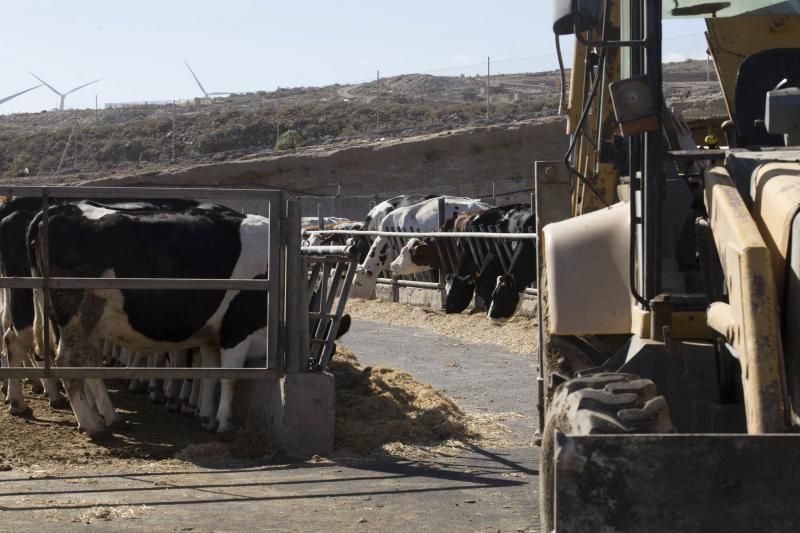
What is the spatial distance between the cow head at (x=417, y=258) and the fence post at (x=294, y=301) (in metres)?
13.1

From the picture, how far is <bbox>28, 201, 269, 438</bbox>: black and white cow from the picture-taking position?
9922 mm

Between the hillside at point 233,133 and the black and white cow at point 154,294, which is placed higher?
the hillside at point 233,133

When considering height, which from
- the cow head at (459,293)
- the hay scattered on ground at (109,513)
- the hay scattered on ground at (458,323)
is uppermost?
the hay scattered on ground at (109,513)

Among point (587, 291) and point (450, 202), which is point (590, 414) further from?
point (450, 202)

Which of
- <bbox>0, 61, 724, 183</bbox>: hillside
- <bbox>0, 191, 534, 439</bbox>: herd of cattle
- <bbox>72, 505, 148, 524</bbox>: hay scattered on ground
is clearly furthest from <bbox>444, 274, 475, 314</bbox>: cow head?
<bbox>0, 61, 724, 183</bbox>: hillside

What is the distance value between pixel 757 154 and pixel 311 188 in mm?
46744

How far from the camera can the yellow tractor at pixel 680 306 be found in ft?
11.4

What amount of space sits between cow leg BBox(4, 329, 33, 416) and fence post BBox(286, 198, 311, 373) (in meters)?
2.73

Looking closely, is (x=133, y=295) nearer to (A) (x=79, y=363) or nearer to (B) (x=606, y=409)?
(A) (x=79, y=363)

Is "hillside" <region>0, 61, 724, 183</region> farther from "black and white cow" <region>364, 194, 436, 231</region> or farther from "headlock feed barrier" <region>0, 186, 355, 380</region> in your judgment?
"headlock feed barrier" <region>0, 186, 355, 380</region>

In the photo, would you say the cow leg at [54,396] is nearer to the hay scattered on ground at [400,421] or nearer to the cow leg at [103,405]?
the cow leg at [103,405]

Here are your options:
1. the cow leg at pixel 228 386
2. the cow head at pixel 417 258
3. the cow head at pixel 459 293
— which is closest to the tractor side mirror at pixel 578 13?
the cow leg at pixel 228 386

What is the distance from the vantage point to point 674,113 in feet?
Result: 23.9

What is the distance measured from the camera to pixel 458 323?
19797 mm
